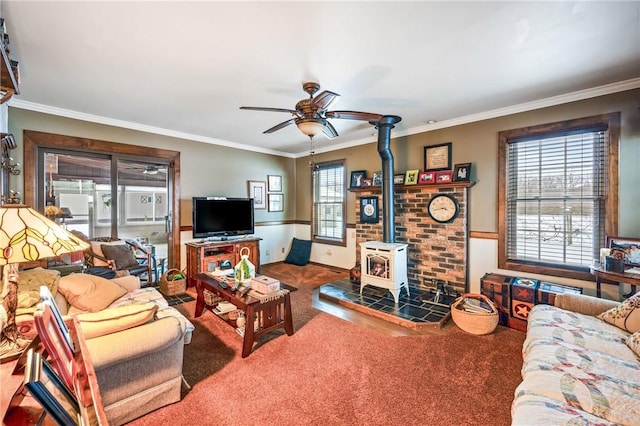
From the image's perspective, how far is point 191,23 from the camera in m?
1.89

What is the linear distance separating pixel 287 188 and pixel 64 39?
4525 mm

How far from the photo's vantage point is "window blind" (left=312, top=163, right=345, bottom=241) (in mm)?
5578

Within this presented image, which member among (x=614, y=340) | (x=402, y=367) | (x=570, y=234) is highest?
(x=570, y=234)

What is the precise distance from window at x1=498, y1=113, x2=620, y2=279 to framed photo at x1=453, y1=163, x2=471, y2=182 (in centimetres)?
39

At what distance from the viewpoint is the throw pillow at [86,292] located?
2.36m

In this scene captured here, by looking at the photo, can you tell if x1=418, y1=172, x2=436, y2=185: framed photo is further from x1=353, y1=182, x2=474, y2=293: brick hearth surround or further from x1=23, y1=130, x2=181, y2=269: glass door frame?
x1=23, y1=130, x2=181, y2=269: glass door frame

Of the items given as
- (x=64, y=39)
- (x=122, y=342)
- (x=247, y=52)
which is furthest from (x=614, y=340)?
(x=64, y=39)

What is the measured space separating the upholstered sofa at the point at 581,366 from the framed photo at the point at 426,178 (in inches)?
83.9

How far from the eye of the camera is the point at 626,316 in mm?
2004

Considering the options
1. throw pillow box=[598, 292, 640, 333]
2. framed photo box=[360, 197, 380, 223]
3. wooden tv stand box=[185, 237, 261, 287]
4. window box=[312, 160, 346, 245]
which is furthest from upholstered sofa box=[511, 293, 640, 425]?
wooden tv stand box=[185, 237, 261, 287]

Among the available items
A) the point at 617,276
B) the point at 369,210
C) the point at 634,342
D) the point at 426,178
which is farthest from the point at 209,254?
the point at 617,276

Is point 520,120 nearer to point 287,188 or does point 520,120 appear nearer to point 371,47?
point 371,47

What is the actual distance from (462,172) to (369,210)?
1524 millimetres

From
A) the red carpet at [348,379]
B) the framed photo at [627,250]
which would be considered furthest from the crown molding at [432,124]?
the red carpet at [348,379]
